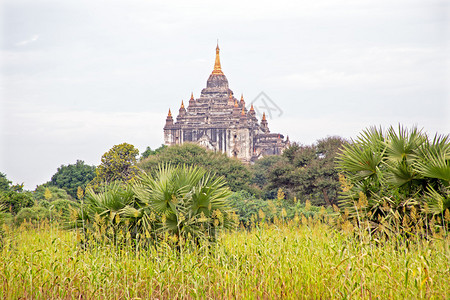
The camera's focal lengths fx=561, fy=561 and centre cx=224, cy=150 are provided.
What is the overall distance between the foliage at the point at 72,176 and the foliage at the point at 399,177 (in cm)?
4035

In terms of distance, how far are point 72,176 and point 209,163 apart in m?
18.2

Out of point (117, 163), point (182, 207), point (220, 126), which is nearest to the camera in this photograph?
point (182, 207)

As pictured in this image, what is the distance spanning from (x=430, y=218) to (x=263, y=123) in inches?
3418

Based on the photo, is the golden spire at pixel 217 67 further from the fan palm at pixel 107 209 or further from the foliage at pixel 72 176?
the fan palm at pixel 107 209

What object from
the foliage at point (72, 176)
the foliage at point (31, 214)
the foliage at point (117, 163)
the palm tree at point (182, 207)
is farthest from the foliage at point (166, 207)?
the foliage at point (72, 176)

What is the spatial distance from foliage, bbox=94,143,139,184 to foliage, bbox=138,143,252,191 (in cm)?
315

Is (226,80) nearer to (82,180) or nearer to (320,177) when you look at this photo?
(82,180)

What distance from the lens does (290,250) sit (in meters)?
6.77

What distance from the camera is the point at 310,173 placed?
27.8 metres

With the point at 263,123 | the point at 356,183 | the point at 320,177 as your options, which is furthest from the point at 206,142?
the point at 356,183

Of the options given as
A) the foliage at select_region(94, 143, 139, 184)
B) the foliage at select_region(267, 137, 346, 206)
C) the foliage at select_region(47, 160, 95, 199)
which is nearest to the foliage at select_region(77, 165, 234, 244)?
the foliage at select_region(267, 137, 346, 206)

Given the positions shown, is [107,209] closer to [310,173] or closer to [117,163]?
[310,173]

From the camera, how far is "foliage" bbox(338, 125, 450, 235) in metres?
7.47

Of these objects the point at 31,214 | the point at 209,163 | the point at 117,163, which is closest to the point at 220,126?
the point at 117,163
